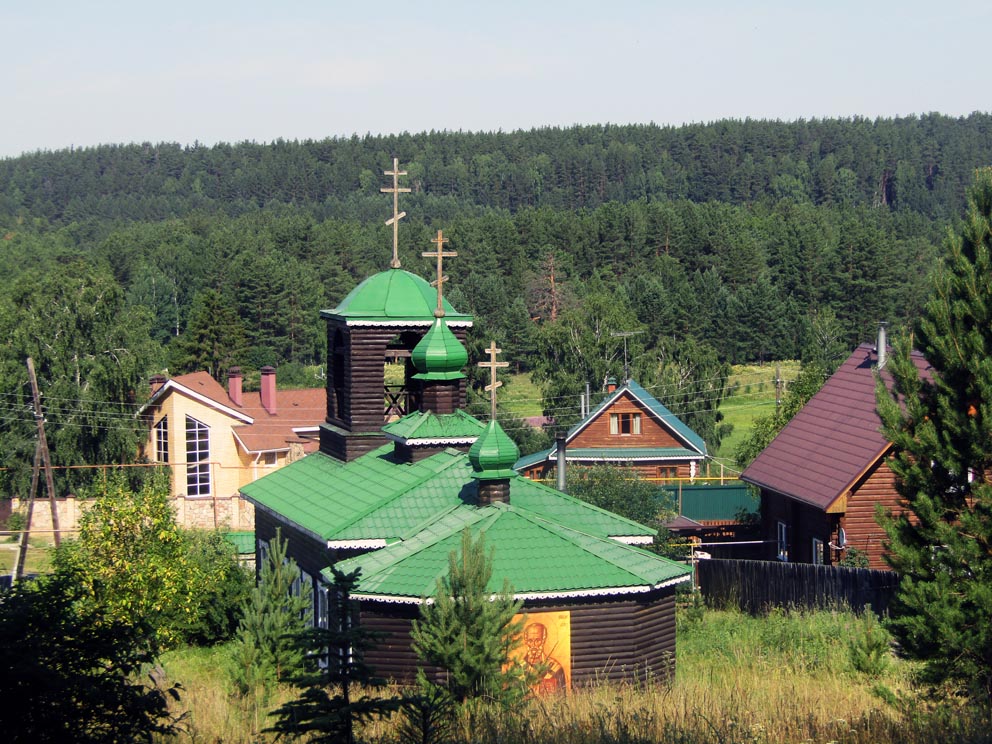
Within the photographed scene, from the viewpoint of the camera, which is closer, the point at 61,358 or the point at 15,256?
the point at 61,358

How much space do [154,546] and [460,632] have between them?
7.39 m

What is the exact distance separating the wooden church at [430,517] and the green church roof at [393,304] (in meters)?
0.03

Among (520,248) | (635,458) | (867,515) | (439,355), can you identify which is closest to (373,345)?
(439,355)

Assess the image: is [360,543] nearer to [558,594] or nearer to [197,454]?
[558,594]

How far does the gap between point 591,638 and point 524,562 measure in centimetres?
140

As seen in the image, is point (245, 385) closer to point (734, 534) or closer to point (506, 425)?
point (506, 425)

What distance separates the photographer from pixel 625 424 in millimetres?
48906

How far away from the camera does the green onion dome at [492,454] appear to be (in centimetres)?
2025

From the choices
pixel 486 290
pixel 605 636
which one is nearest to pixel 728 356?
pixel 486 290

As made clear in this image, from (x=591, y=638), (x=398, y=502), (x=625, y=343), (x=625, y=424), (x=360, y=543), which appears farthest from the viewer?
(x=625, y=343)

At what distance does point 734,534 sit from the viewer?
35406 mm

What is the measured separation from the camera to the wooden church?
62.2ft

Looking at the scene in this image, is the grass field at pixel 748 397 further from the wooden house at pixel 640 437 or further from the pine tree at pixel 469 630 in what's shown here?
the pine tree at pixel 469 630

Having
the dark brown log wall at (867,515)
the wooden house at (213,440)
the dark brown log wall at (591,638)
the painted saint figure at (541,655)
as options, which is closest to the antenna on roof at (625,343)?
the wooden house at (213,440)
